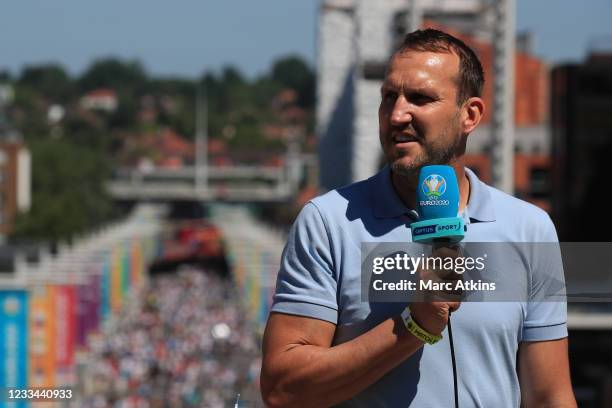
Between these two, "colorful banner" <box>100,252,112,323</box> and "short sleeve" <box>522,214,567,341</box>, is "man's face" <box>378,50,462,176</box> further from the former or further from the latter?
"colorful banner" <box>100,252,112,323</box>

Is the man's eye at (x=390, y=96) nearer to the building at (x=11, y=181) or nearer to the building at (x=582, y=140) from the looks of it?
the building at (x=582, y=140)

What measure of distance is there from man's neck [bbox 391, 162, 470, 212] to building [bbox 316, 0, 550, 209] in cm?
45

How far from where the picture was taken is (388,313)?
121 inches

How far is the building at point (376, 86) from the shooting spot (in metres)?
22.7

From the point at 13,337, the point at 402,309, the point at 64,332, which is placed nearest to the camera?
the point at 402,309

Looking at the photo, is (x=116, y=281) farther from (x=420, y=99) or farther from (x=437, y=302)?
(x=437, y=302)

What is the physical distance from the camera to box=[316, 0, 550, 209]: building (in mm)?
22688

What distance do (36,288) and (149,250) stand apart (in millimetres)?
51861

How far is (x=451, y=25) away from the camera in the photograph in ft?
82.1

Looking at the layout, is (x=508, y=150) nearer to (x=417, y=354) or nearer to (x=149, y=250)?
(x=417, y=354)

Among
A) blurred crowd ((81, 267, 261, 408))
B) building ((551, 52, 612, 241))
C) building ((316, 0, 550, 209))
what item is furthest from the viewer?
building ((551, 52, 612, 241))

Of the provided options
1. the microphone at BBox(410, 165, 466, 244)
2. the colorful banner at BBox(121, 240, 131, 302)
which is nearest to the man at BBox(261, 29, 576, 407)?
the microphone at BBox(410, 165, 466, 244)

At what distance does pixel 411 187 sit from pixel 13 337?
1813cm

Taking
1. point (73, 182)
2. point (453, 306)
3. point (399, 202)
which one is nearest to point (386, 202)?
point (399, 202)
